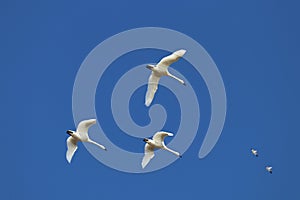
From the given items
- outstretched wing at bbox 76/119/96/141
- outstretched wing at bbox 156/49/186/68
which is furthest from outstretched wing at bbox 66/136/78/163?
outstretched wing at bbox 156/49/186/68

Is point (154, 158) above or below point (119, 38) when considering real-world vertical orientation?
below

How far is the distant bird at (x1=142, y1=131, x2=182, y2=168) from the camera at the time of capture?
31.3m

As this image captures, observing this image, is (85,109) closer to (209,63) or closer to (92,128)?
(92,128)

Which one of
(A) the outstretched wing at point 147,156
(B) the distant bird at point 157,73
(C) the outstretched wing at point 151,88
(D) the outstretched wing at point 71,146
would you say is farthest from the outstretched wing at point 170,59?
(D) the outstretched wing at point 71,146

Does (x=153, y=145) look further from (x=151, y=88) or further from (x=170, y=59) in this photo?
(x=170, y=59)

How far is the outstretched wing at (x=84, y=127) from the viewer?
30875 millimetres

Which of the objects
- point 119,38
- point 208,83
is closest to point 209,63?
point 208,83

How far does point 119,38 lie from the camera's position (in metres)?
32.1

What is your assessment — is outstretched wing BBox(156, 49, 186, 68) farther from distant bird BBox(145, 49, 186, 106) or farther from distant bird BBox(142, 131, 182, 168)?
distant bird BBox(142, 131, 182, 168)

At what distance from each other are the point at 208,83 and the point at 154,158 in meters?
3.08

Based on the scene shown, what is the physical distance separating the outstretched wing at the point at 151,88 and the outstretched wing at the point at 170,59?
0.53m

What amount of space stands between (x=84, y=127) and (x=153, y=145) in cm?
223

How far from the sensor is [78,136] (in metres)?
31.3

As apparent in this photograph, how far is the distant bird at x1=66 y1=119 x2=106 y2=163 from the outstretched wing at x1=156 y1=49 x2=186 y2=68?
2.68 meters
